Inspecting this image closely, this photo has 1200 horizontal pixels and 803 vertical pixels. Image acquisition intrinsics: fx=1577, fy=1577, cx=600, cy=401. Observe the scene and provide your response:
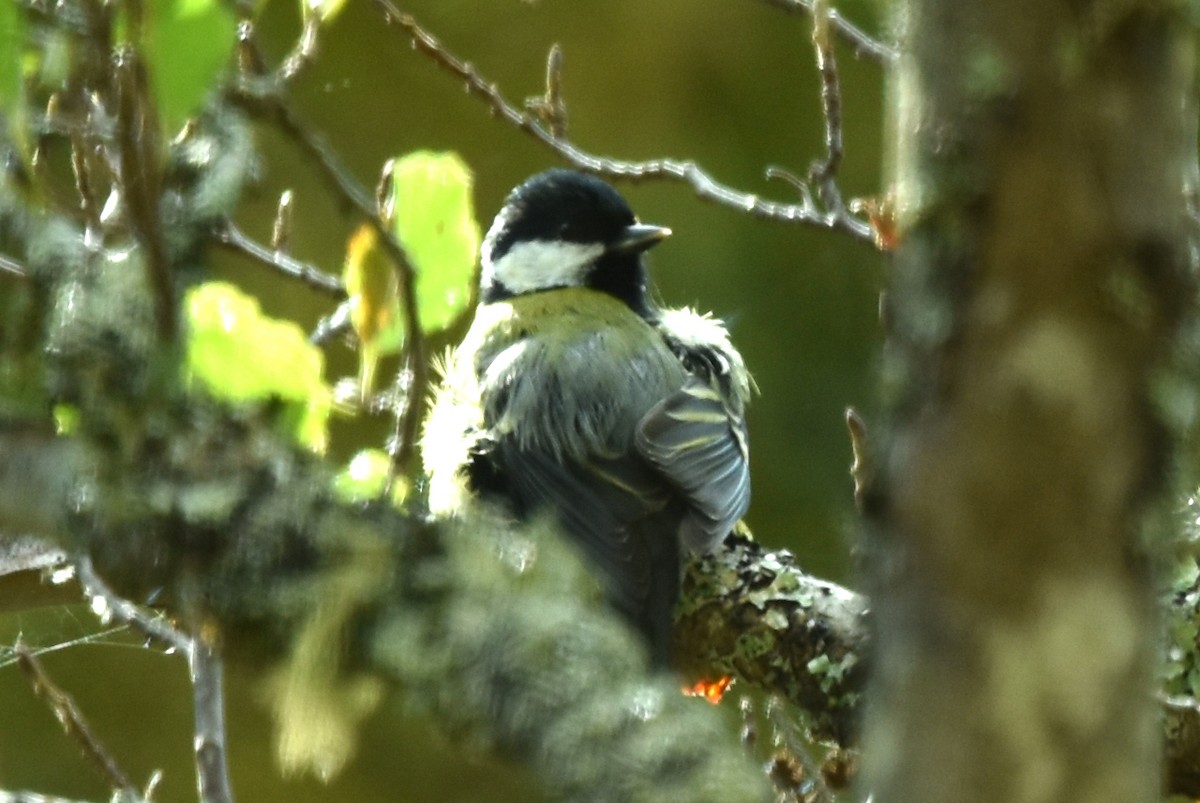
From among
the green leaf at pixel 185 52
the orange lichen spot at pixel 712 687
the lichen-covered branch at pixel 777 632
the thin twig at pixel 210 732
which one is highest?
the green leaf at pixel 185 52

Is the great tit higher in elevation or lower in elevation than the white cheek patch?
lower

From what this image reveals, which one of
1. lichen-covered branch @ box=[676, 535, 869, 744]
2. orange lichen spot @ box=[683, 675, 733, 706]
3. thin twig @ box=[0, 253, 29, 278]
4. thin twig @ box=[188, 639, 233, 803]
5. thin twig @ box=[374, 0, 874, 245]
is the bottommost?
orange lichen spot @ box=[683, 675, 733, 706]

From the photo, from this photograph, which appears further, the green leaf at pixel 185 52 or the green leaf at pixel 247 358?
the green leaf at pixel 247 358

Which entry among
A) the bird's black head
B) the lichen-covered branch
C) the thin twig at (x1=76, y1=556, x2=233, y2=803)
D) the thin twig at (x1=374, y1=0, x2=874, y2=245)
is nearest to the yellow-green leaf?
the thin twig at (x1=76, y1=556, x2=233, y2=803)

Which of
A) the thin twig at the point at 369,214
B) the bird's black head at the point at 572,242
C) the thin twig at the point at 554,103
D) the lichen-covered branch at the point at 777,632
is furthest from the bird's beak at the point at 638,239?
the thin twig at the point at 369,214

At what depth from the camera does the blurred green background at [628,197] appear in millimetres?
3824

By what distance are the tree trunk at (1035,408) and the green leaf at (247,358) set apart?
0.32 metres

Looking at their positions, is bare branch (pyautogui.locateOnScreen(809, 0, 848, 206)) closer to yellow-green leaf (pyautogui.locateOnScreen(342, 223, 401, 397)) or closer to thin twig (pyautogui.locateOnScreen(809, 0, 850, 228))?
thin twig (pyautogui.locateOnScreen(809, 0, 850, 228))

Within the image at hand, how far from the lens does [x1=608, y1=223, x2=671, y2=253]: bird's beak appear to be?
2.38 metres

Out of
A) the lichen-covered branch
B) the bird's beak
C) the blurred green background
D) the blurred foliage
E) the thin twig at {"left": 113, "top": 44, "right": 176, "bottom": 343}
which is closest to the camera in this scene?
the thin twig at {"left": 113, "top": 44, "right": 176, "bottom": 343}

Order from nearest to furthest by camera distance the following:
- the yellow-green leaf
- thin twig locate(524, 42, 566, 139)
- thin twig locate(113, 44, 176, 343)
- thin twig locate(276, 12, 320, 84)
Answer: thin twig locate(113, 44, 176, 343) → the yellow-green leaf → thin twig locate(276, 12, 320, 84) → thin twig locate(524, 42, 566, 139)

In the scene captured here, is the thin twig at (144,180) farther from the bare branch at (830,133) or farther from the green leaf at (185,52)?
the bare branch at (830,133)

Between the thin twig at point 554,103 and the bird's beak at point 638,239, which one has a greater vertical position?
the thin twig at point 554,103

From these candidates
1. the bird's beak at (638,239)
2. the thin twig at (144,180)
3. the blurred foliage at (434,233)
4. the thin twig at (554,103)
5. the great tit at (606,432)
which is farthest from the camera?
the bird's beak at (638,239)
